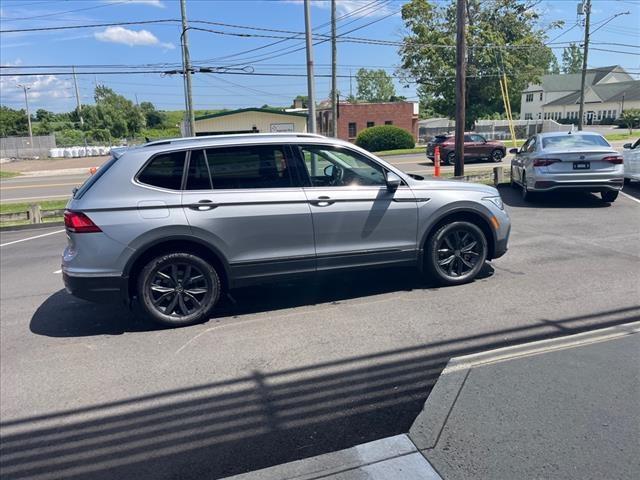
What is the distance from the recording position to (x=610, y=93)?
8131 centimetres

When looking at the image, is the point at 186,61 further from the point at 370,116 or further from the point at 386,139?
the point at 370,116

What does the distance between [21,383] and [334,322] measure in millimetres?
2712

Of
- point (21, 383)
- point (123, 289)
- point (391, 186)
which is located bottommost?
point (21, 383)

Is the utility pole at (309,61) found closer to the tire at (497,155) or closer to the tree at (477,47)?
the tire at (497,155)

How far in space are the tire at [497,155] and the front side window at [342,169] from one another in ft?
75.7

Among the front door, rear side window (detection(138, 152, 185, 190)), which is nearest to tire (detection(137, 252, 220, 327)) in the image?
rear side window (detection(138, 152, 185, 190))

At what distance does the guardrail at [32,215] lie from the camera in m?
13.2

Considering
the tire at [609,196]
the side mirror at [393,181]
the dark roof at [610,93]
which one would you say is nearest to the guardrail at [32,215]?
the side mirror at [393,181]

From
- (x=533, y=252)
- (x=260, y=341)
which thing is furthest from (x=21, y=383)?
(x=533, y=252)

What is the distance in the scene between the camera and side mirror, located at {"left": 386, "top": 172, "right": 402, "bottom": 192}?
550cm

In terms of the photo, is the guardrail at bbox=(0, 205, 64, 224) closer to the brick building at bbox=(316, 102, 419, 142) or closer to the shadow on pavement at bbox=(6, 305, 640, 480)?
the shadow on pavement at bbox=(6, 305, 640, 480)

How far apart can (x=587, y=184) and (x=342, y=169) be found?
6.81 metres

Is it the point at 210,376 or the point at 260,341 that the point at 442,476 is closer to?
the point at 210,376

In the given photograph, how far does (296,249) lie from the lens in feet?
17.4
